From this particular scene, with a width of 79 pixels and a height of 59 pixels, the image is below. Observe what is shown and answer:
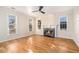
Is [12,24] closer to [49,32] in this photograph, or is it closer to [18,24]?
[18,24]

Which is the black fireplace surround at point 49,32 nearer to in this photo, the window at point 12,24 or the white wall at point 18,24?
the white wall at point 18,24

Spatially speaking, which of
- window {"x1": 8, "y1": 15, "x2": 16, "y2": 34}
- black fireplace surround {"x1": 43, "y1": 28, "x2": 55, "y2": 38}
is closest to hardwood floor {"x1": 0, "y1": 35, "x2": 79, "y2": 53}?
black fireplace surround {"x1": 43, "y1": 28, "x2": 55, "y2": 38}

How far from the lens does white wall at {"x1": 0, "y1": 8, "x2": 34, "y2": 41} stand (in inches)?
61.2

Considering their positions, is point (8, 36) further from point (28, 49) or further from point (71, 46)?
point (71, 46)

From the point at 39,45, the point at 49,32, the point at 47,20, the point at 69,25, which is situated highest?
the point at 47,20

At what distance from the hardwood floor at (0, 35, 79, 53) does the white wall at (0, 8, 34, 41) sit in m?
0.11

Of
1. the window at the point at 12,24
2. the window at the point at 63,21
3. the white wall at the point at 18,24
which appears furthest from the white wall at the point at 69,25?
the window at the point at 12,24

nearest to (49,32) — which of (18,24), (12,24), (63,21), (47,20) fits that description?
A: (47,20)

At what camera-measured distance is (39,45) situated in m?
1.73

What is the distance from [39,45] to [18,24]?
0.67 metres

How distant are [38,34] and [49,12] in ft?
1.87
